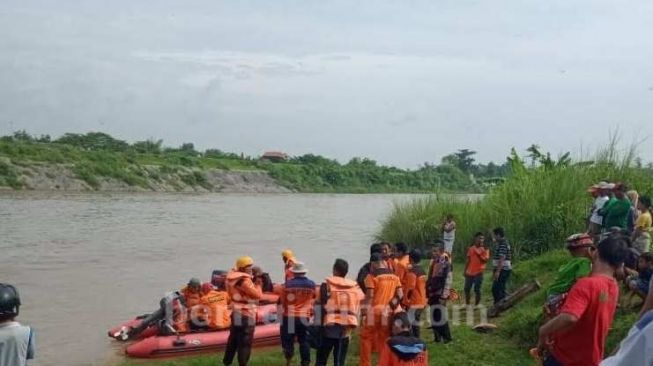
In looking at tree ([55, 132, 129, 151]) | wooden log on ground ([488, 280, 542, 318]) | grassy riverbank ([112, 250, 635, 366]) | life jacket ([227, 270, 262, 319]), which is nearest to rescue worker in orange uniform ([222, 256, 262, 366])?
life jacket ([227, 270, 262, 319])

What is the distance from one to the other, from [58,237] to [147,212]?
32.9 ft

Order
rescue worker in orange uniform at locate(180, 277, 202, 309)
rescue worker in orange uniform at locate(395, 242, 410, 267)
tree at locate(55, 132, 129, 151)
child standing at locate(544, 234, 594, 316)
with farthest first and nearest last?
1. tree at locate(55, 132, 129, 151)
2. rescue worker in orange uniform at locate(180, 277, 202, 309)
3. rescue worker in orange uniform at locate(395, 242, 410, 267)
4. child standing at locate(544, 234, 594, 316)

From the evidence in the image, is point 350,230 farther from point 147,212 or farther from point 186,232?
point 147,212

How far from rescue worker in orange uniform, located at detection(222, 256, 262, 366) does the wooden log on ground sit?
379cm

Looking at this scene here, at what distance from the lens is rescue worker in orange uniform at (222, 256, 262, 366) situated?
25.7 ft

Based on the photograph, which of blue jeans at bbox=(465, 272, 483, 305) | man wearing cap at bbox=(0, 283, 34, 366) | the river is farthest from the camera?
the river

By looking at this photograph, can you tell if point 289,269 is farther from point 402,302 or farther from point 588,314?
point 588,314

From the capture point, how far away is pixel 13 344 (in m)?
3.71

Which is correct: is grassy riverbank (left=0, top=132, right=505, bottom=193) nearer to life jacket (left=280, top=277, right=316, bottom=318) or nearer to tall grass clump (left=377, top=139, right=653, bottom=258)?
tall grass clump (left=377, top=139, right=653, bottom=258)

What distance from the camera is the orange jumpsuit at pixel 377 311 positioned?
723 centimetres

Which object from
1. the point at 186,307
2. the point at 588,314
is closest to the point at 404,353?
the point at 588,314

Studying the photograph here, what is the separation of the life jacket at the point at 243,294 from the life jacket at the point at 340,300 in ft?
3.24

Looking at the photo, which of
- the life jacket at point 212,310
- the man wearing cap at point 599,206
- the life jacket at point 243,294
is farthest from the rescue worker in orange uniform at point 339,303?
the man wearing cap at point 599,206

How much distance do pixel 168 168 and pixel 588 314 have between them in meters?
49.6
